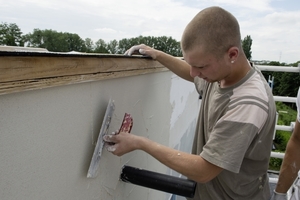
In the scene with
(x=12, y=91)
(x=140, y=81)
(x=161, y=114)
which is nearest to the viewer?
(x=12, y=91)

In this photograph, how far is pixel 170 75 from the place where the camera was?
2496 mm

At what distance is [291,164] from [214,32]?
1361 millimetres

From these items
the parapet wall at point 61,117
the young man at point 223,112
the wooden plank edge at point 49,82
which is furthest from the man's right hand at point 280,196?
the wooden plank edge at point 49,82

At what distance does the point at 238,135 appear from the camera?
4.09ft

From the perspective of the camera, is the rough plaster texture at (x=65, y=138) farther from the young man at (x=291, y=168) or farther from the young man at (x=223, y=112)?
the young man at (x=291, y=168)

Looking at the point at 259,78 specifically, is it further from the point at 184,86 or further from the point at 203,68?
the point at 184,86

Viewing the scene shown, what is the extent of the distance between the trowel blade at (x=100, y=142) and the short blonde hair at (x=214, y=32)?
526 millimetres

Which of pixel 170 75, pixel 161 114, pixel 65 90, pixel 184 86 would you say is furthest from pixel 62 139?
pixel 184 86

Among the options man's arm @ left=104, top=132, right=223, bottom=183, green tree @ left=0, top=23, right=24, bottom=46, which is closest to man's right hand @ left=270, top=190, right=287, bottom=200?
man's arm @ left=104, top=132, right=223, bottom=183

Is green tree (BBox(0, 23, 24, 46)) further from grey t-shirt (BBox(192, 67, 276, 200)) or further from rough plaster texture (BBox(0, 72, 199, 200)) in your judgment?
grey t-shirt (BBox(192, 67, 276, 200))

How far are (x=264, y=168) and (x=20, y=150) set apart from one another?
4.53 feet

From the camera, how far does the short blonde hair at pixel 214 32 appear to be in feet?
4.28

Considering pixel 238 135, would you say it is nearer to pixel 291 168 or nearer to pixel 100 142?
pixel 100 142

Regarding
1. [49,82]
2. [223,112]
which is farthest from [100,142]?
[223,112]
